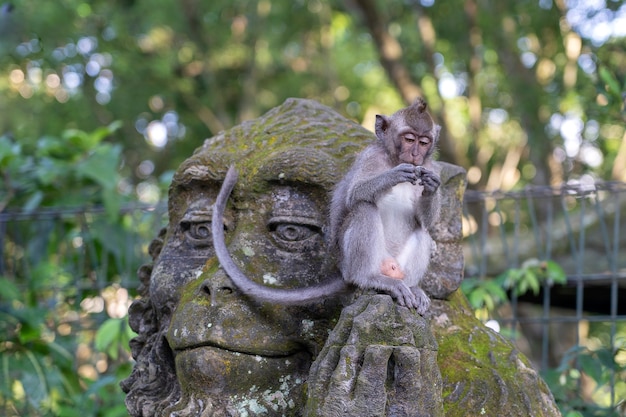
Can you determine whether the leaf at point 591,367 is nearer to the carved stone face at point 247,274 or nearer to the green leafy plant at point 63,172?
the carved stone face at point 247,274

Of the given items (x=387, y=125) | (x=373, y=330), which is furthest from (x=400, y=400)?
(x=387, y=125)

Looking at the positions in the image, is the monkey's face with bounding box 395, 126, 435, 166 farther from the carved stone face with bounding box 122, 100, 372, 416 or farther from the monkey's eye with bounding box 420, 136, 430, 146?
the carved stone face with bounding box 122, 100, 372, 416

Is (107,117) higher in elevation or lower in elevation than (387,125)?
lower

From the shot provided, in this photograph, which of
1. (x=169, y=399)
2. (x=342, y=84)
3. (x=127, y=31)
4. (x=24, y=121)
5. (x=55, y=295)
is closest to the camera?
(x=169, y=399)

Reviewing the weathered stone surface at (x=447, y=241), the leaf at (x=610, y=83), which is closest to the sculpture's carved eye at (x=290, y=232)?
the weathered stone surface at (x=447, y=241)

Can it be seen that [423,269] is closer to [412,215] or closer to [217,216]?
[412,215]

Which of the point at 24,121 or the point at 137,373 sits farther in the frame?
the point at 24,121

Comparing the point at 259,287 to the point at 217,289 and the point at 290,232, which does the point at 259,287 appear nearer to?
the point at 217,289

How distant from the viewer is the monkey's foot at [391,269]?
10.4 ft

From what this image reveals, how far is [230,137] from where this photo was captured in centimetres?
370

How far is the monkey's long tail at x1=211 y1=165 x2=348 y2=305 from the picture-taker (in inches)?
121

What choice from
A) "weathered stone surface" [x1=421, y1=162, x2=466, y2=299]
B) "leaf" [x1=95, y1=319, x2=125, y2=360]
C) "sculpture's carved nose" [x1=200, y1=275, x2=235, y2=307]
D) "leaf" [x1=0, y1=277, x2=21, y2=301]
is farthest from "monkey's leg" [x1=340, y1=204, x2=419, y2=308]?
"leaf" [x1=0, y1=277, x2=21, y2=301]

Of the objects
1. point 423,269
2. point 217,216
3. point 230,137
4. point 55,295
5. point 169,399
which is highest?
point 230,137

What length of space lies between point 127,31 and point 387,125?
1113cm
